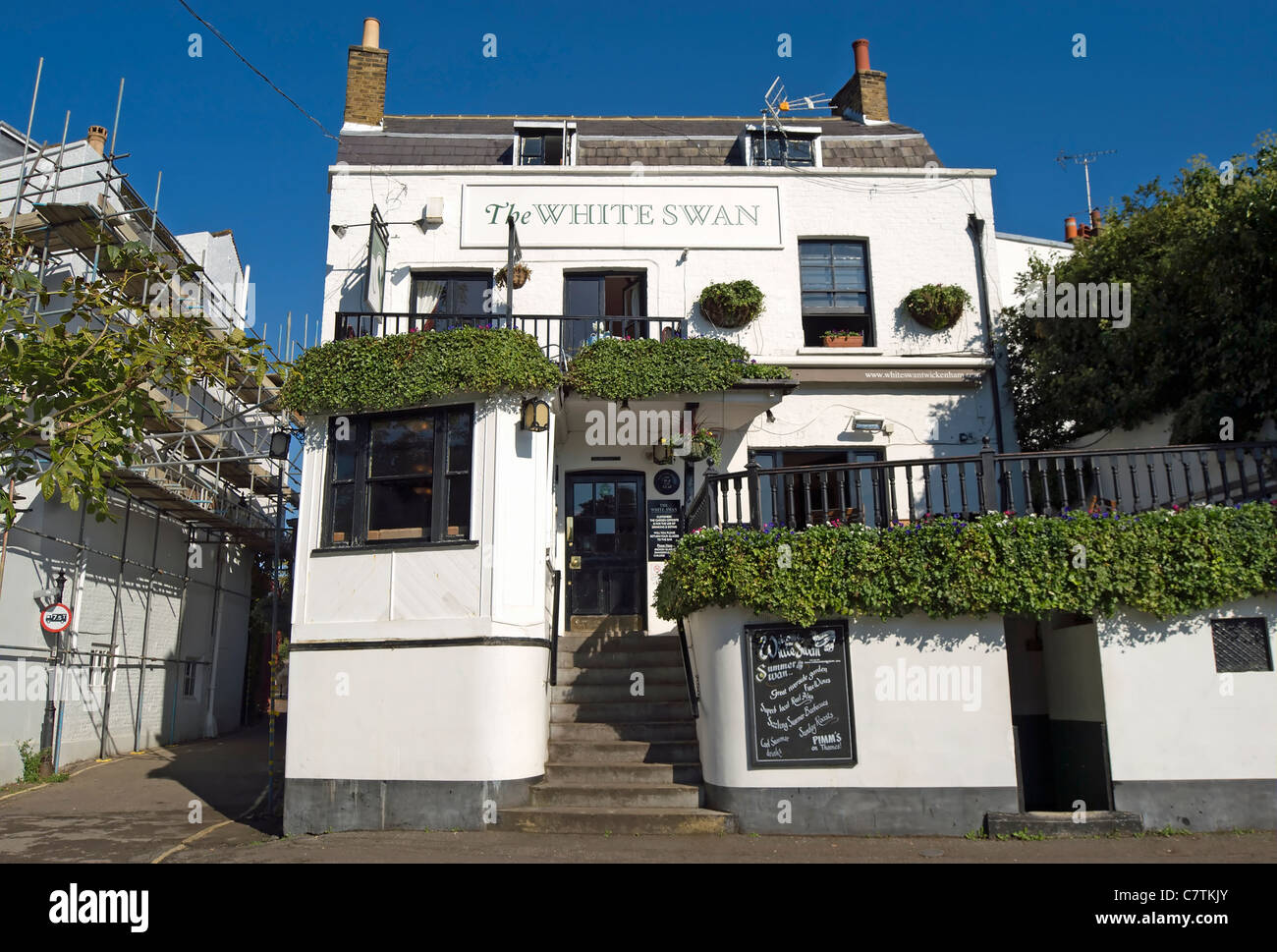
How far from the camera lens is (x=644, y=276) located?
555 inches

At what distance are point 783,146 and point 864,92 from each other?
2.55 metres

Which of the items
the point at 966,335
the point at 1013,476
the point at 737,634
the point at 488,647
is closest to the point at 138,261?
the point at 488,647

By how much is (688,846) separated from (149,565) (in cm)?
1401

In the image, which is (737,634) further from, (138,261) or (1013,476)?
(138,261)

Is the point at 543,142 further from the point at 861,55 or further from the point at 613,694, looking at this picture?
the point at 613,694

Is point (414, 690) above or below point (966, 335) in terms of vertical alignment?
below

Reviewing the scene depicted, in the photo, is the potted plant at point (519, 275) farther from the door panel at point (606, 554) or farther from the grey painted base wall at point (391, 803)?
the grey painted base wall at point (391, 803)

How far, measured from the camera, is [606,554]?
43.4ft

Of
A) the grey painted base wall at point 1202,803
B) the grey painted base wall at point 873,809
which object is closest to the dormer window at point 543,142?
the grey painted base wall at point 873,809

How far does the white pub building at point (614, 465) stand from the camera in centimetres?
922

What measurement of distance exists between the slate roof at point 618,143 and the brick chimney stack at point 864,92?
16.2 inches

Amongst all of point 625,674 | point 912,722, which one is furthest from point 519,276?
point 912,722

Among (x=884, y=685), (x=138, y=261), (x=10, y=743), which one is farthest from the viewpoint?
(x=10, y=743)

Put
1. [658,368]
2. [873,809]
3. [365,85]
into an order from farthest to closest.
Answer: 1. [365,85]
2. [658,368]
3. [873,809]
